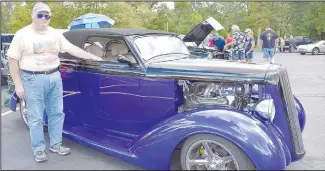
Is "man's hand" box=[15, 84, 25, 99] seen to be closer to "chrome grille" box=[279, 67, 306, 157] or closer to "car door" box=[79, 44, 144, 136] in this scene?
"car door" box=[79, 44, 144, 136]

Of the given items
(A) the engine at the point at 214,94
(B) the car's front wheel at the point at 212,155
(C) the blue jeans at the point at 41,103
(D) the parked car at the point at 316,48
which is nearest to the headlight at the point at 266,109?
(A) the engine at the point at 214,94

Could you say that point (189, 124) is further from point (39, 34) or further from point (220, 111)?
point (39, 34)

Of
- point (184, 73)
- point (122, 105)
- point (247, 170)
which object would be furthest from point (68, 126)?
point (247, 170)

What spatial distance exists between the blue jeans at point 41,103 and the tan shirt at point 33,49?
11cm

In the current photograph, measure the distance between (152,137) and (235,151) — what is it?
91 centimetres

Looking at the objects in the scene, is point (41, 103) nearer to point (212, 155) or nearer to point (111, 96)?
point (111, 96)

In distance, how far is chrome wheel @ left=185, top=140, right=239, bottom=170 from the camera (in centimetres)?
304

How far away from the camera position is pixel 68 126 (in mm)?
→ 4344

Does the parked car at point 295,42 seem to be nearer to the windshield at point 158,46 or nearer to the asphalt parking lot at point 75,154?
the asphalt parking lot at point 75,154

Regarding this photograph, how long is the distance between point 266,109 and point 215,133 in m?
0.65

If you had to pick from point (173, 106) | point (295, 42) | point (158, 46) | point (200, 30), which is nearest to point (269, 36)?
point (200, 30)

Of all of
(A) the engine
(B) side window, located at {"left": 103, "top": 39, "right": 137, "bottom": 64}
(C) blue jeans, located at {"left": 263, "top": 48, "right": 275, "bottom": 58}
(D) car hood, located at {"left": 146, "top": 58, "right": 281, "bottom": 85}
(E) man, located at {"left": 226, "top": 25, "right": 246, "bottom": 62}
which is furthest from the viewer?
(C) blue jeans, located at {"left": 263, "top": 48, "right": 275, "bottom": 58}

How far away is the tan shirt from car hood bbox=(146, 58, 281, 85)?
111 cm

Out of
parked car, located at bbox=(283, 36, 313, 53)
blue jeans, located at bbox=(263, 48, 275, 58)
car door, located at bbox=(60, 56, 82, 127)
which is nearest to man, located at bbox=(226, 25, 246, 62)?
blue jeans, located at bbox=(263, 48, 275, 58)
